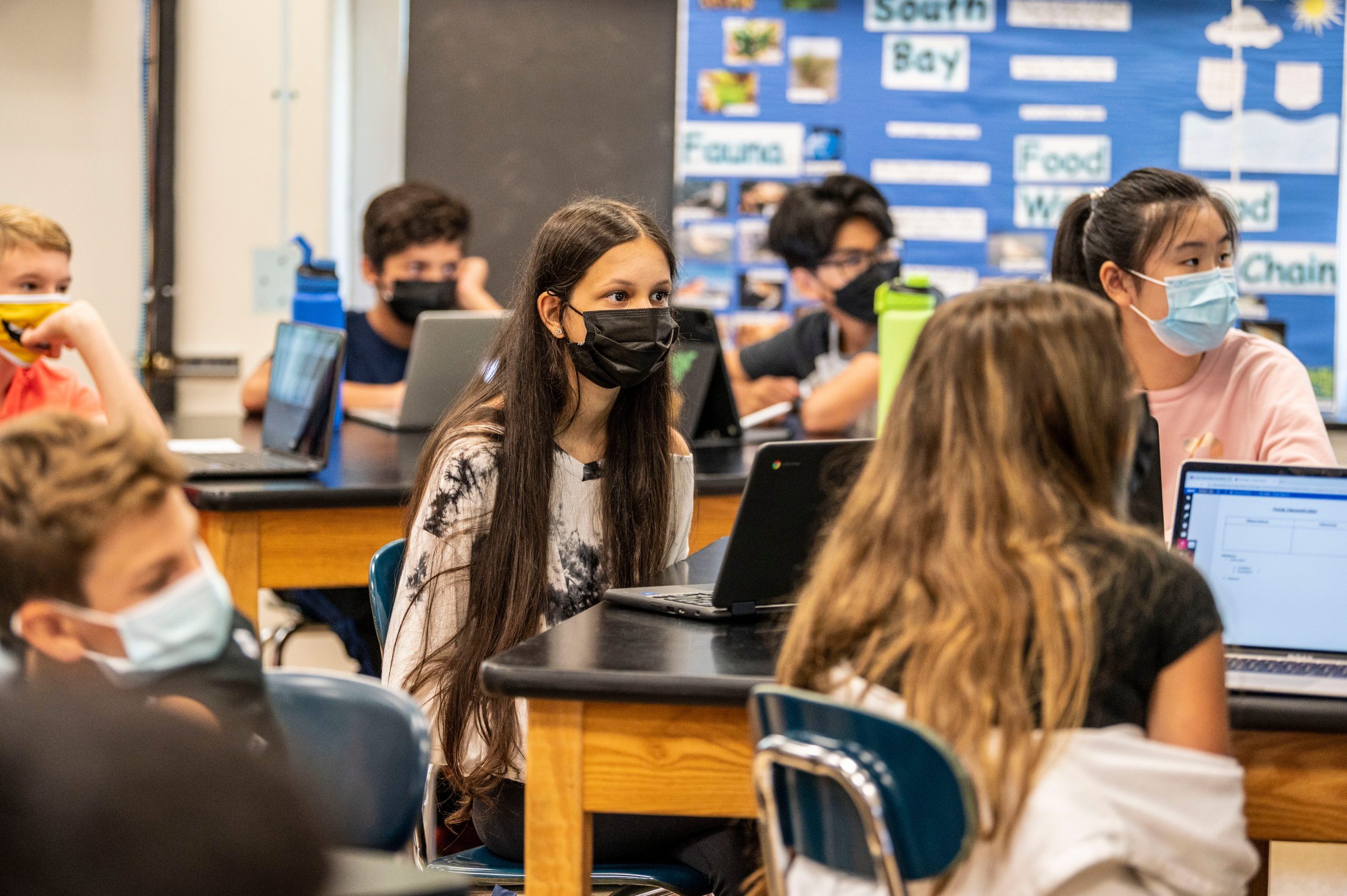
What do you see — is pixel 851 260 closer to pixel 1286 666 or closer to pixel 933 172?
pixel 933 172

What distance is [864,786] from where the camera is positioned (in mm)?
1092

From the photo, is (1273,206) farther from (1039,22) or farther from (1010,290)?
(1010,290)

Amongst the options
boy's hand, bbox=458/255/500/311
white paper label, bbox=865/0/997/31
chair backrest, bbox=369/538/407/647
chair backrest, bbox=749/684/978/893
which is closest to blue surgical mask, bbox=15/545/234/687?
chair backrest, bbox=749/684/978/893

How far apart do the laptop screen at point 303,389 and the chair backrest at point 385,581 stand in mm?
758

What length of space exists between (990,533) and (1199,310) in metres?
1.08

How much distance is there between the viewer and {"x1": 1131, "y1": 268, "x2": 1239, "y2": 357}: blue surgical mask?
2.07 meters

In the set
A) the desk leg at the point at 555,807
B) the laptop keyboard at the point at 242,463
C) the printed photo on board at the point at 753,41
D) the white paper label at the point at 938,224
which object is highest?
the printed photo on board at the point at 753,41

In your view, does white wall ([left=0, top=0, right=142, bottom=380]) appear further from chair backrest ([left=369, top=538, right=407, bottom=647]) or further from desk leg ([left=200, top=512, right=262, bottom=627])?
chair backrest ([left=369, top=538, right=407, bottom=647])

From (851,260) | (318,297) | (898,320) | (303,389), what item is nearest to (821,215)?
(851,260)

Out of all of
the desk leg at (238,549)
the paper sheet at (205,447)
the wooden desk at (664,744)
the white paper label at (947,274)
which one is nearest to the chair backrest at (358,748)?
the wooden desk at (664,744)

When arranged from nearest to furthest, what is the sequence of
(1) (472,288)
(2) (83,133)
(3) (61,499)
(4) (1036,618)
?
(3) (61,499), (4) (1036,618), (1) (472,288), (2) (83,133)

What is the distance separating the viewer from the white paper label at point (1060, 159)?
13.8ft

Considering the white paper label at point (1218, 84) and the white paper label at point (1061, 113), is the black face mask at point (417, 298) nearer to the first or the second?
the white paper label at point (1061, 113)

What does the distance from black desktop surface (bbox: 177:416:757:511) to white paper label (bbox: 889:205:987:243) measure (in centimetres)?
141
